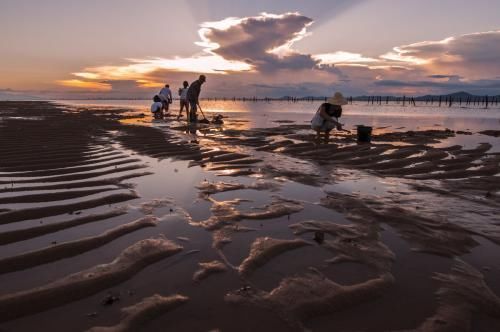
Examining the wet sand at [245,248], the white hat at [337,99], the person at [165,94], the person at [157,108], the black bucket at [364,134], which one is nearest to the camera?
the wet sand at [245,248]

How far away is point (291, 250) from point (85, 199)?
10.3 feet

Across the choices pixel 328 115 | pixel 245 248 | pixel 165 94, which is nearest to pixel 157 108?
pixel 165 94

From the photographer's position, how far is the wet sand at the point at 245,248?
2.44 m

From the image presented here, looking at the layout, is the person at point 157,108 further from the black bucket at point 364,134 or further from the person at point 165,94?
the black bucket at point 364,134

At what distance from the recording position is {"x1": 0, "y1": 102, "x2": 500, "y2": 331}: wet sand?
8.02ft

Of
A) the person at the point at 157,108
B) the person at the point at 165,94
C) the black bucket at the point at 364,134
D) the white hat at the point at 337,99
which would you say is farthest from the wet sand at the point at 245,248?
the person at the point at 165,94

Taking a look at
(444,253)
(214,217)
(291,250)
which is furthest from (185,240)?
(444,253)

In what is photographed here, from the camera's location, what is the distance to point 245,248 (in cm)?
353

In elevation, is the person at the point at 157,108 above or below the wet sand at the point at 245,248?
above

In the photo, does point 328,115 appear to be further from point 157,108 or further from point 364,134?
point 157,108

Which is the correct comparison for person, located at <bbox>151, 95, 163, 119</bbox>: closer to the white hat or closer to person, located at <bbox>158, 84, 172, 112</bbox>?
person, located at <bbox>158, 84, 172, 112</bbox>

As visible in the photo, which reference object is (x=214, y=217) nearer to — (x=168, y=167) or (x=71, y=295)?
(x=71, y=295)

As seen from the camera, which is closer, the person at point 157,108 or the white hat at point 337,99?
the white hat at point 337,99

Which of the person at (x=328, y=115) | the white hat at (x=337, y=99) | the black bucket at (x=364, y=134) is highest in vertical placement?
the white hat at (x=337, y=99)
